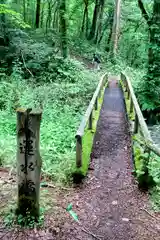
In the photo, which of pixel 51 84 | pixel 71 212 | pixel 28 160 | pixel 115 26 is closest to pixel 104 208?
pixel 71 212

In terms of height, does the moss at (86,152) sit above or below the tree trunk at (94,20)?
below

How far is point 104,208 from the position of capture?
4680mm

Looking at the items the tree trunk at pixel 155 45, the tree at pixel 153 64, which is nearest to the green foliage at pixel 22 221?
the tree at pixel 153 64

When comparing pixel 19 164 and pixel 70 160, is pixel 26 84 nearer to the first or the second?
pixel 70 160

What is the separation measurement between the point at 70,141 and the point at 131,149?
7.56ft

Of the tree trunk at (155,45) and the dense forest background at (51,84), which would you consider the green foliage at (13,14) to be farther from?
the tree trunk at (155,45)

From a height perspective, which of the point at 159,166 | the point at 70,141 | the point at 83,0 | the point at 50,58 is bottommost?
the point at 70,141

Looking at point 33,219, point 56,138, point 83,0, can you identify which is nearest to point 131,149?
point 56,138

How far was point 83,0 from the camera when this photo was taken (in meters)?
33.0

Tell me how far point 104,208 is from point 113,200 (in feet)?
1.06

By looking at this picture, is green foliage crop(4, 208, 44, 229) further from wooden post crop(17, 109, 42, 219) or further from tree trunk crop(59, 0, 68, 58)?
tree trunk crop(59, 0, 68, 58)

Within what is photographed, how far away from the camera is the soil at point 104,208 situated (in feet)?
12.9

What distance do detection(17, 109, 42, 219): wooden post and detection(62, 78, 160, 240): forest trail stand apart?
0.74 meters

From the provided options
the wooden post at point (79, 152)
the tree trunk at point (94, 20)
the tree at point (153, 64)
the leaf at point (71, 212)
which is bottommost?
the leaf at point (71, 212)
